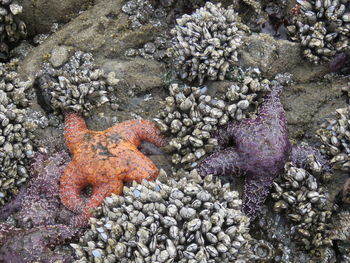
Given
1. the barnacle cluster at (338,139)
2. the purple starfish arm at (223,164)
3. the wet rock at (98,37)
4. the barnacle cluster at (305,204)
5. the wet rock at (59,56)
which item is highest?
the wet rock at (98,37)

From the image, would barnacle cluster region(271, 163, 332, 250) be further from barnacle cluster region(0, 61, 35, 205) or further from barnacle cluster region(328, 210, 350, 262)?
barnacle cluster region(0, 61, 35, 205)

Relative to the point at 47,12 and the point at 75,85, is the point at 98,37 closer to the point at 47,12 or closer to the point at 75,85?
the point at 75,85

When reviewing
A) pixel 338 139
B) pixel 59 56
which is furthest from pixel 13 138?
pixel 338 139

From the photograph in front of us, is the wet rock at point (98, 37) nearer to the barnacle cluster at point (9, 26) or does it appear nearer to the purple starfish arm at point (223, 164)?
the barnacle cluster at point (9, 26)

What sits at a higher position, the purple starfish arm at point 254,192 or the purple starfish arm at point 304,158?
the purple starfish arm at point 304,158

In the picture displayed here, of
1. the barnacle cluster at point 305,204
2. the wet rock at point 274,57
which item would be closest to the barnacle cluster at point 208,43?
the wet rock at point 274,57
